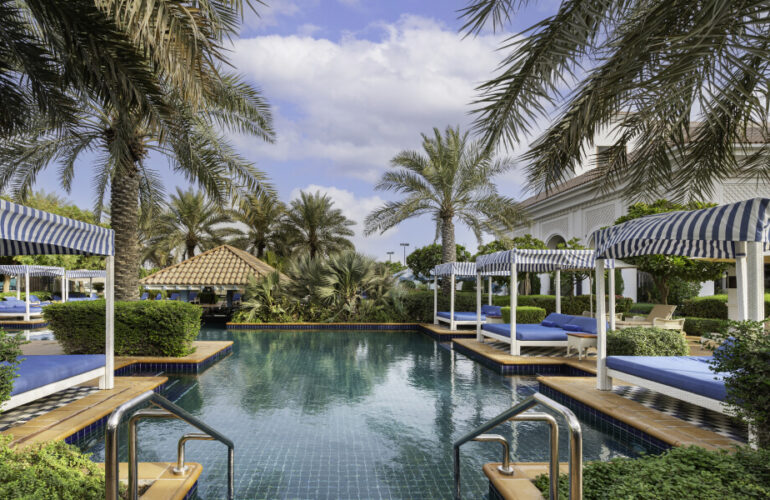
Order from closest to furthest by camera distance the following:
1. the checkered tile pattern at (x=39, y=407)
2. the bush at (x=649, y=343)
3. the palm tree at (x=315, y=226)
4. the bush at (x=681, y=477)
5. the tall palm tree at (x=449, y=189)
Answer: the bush at (x=681, y=477) → the checkered tile pattern at (x=39, y=407) → the bush at (x=649, y=343) → the tall palm tree at (x=449, y=189) → the palm tree at (x=315, y=226)

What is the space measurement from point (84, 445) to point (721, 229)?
715 cm

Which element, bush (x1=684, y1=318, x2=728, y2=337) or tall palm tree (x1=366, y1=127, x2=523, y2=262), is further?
tall palm tree (x1=366, y1=127, x2=523, y2=262)

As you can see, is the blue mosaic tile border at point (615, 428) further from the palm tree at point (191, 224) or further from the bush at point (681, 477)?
the palm tree at point (191, 224)

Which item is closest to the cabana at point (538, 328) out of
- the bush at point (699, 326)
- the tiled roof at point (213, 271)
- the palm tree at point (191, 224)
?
the bush at point (699, 326)

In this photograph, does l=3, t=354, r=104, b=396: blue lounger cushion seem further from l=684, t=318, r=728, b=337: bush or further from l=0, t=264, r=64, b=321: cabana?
l=684, t=318, r=728, b=337: bush

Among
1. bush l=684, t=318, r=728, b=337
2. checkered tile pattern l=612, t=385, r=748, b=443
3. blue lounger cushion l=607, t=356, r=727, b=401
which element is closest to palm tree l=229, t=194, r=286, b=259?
bush l=684, t=318, r=728, b=337

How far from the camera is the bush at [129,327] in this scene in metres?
9.20

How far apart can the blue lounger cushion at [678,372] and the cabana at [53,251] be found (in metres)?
7.12

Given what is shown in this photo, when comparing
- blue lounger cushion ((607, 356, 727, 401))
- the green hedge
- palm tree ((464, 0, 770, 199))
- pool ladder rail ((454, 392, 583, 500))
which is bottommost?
the green hedge

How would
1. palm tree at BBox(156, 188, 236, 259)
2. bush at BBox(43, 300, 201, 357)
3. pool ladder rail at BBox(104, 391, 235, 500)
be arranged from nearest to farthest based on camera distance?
pool ladder rail at BBox(104, 391, 235, 500) < bush at BBox(43, 300, 201, 357) < palm tree at BBox(156, 188, 236, 259)

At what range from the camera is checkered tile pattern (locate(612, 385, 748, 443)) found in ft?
17.7

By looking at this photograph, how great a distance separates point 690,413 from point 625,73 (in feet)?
14.6

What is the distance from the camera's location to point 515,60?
4.87 meters

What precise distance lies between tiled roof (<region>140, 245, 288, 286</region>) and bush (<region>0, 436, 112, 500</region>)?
16158 millimetres
